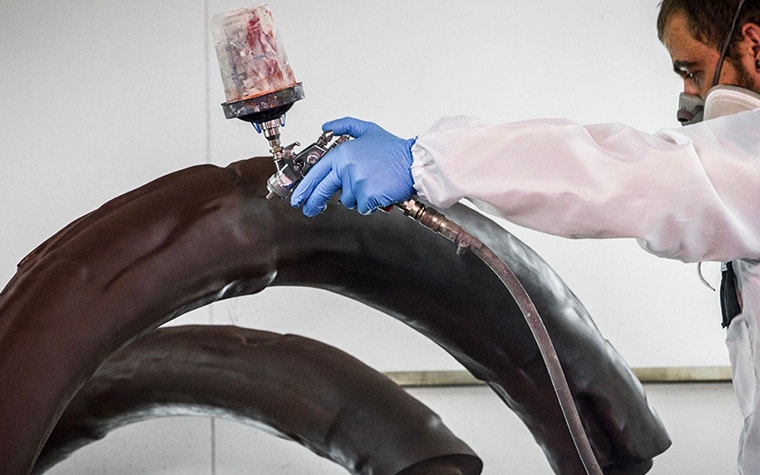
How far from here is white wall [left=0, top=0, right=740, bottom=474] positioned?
7.73 feet

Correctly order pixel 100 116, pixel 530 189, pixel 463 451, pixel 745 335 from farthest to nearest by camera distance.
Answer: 1. pixel 100 116
2. pixel 463 451
3. pixel 745 335
4. pixel 530 189

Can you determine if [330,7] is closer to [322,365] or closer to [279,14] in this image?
[279,14]

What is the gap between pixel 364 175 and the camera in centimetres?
119

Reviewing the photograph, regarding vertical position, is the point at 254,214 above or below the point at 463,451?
above

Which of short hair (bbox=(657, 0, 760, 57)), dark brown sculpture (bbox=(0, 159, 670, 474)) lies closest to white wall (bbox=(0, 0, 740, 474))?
dark brown sculpture (bbox=(0, 159, 670, 474))

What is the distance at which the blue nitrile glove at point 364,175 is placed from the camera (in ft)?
3.91

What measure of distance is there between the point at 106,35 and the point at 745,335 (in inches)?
66.0

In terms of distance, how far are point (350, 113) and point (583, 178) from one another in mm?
1264

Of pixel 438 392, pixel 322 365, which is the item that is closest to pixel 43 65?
pixel 322 365

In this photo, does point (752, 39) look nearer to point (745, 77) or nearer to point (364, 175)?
point (745, 77)

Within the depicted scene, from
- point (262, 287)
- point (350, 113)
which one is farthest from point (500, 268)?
point (350, 113)

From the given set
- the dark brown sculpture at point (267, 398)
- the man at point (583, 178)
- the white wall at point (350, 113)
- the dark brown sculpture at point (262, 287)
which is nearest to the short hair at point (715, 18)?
the man at point (583, 178)

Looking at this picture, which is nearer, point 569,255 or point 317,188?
point 317,188

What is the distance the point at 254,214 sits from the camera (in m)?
1.48
